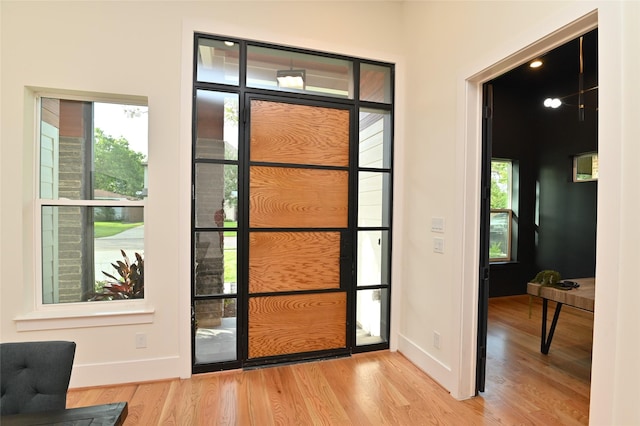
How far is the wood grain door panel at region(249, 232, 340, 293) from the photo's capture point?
259cm

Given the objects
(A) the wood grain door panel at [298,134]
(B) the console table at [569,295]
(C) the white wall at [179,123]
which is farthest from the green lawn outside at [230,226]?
(B) the console table at [569,295]

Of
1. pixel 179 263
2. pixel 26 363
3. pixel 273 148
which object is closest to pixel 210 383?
pixel 179 263

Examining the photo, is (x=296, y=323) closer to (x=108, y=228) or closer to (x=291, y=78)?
(x=108, y=228)

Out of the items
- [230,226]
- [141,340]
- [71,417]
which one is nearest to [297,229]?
[230,226]

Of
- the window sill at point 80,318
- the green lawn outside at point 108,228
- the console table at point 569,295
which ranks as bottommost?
the window sill at point 80,318

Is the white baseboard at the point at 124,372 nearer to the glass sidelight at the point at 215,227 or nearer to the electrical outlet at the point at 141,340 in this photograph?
the electrical outlet at the point at 141,340

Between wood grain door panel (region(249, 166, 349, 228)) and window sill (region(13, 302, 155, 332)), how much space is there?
1.09 meters

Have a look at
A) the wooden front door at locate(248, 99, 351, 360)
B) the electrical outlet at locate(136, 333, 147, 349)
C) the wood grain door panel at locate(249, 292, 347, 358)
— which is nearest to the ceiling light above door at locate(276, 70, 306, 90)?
the wooden front door at locate(248, 99, 351, 360)

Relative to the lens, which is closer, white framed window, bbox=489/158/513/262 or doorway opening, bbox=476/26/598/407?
doorway opening, bbox=476/26/598/407

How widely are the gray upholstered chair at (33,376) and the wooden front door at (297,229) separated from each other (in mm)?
1483

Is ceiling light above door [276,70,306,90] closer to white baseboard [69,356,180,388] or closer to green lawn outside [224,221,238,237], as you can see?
green lawn outside [224,221,238,237]

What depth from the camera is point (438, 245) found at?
244 centimetres

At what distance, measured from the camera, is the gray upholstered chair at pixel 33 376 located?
3.58 ft

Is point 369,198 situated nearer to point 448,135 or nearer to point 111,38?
point 448,135
